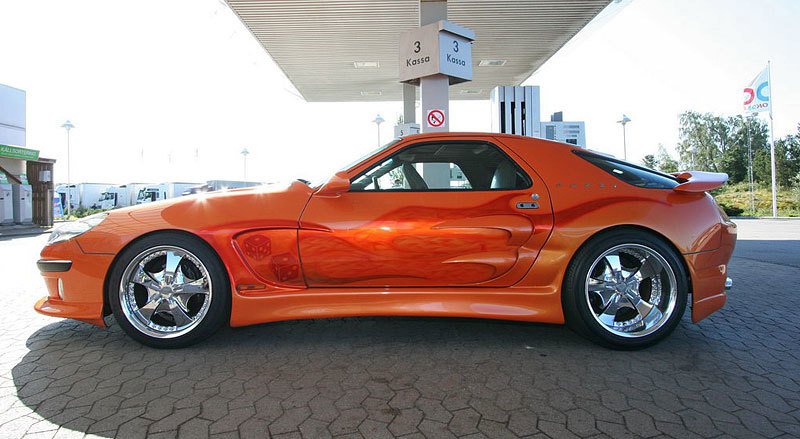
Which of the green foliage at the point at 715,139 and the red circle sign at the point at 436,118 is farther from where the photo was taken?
the green foliage at the point at 715,139

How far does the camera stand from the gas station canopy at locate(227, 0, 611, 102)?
10008 mm

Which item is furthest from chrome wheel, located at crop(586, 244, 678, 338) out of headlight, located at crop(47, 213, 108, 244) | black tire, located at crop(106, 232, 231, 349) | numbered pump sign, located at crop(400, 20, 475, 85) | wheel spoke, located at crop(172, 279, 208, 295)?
numbered pump sign, located at crop(400, 20, 475, 85)

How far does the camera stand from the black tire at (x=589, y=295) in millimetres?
2674

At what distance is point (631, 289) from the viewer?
2762 millimetres

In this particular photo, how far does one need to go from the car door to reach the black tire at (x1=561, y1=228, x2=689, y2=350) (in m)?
0.29

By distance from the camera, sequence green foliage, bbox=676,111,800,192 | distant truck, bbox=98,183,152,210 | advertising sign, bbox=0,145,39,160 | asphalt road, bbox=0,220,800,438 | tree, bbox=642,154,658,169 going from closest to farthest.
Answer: asphalt road, bbox=0,220,800,438
advertising sign, bbox=0,145,39,160
distant truck, bbox=98,183,152,210
green foliage, bbox=676,111,800,192
tree, bbox=642,154,658,169

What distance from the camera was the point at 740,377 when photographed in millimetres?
2283

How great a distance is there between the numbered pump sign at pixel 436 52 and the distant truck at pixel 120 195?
31420mm

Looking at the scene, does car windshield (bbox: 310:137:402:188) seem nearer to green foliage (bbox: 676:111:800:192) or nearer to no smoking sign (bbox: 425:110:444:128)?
no smoking sign (bbox: 425:110:444:128)

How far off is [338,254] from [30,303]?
3.25 meters

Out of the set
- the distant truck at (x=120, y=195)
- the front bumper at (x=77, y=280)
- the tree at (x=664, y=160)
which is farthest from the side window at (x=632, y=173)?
the tree at (x=664, y=160)

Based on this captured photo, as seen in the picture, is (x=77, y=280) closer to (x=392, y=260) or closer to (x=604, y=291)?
(x=392, y=260)

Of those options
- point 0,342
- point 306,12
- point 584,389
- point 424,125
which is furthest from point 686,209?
point 306,12

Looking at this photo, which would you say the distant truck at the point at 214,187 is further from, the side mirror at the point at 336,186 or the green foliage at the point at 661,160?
the green foliage at the point at 661,160
